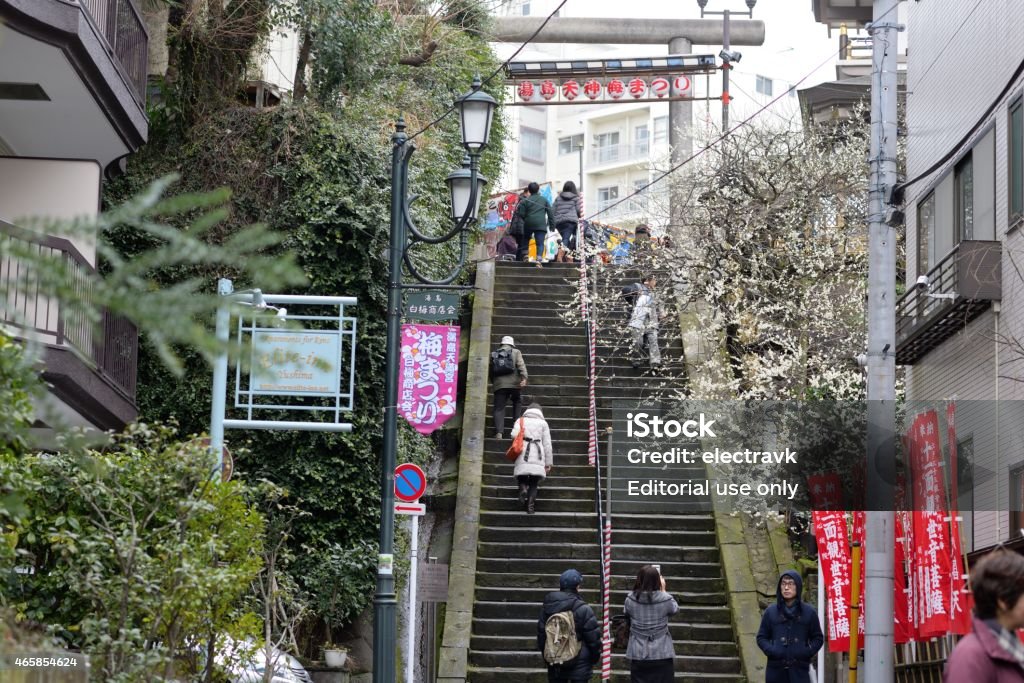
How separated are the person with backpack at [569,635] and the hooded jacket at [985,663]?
9.18m

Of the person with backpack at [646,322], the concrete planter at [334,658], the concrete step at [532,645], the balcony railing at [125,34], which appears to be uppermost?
the balcony railing at [125,34]

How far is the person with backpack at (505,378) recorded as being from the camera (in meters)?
21.8

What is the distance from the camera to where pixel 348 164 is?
19.5m

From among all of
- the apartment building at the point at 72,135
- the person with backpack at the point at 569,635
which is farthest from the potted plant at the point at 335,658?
the apartment building at the point at 72,135

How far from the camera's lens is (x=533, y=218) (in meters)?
29.3

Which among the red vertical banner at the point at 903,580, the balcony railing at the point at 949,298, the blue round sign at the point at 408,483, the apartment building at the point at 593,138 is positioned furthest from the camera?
the apartment building at the point at 593,138

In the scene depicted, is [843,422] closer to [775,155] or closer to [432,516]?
[432,516]

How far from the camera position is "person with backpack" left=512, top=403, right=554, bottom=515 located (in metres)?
19.6

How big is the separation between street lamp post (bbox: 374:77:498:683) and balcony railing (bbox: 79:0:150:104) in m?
3.34

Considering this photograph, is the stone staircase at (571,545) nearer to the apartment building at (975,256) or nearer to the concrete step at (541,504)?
the concrete step at (541,504)

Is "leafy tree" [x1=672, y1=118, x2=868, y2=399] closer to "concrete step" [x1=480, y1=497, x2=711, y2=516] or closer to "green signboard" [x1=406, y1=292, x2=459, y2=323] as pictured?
"concrete step" [x1=480, y1=497, x2=711, y2=516]

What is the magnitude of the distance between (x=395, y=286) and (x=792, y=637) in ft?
16.3

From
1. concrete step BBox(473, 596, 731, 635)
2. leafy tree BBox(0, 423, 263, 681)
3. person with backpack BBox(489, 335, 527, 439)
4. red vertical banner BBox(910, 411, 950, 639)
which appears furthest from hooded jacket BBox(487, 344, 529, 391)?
leafy tree BBox(0, 423, 263, 681)

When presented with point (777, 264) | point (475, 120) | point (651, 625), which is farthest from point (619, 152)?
point (651, 625)
